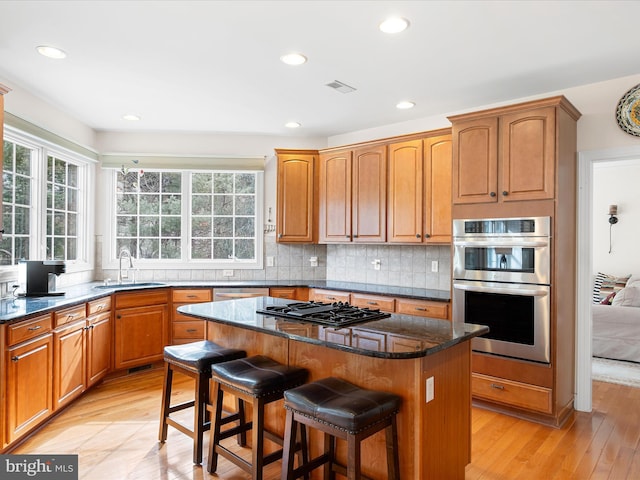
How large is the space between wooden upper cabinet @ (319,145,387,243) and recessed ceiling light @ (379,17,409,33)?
1.87 meters

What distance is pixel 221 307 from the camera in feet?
9.48

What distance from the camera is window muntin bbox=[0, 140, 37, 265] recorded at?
3.50 m

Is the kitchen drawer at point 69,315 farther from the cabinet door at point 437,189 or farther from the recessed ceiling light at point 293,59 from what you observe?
the cabinet door at point 437,189

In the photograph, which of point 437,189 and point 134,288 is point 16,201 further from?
point 437,189

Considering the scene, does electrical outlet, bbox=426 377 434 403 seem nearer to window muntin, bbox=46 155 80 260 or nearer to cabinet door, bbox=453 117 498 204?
cabinet door, bbox=453 117 498 204

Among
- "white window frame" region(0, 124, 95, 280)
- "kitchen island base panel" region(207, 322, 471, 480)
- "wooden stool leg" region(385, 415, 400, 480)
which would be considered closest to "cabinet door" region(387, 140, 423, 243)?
"kitchen island base panel" region(207, 322, 471, 480)

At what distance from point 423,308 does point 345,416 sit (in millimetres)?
2209

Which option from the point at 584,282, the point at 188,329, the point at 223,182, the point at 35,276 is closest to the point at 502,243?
the point at 584,282

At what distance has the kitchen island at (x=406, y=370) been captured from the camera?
1.91 m

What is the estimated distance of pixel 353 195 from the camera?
15.1ft

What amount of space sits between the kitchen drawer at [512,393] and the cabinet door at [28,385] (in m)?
3.01

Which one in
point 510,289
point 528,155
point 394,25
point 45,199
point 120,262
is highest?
point 394,25

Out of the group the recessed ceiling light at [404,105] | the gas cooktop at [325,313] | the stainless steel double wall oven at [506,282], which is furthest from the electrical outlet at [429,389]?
the recessed ceiling light at [404,105]

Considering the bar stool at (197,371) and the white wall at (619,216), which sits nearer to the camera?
the bar stool at (197,371)
